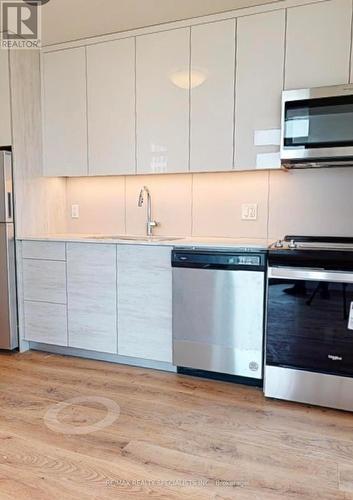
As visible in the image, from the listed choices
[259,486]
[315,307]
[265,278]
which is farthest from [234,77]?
[259,486]

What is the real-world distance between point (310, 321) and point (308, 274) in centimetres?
27

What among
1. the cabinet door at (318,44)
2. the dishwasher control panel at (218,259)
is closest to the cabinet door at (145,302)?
the dishwasher control panel at (218,259)

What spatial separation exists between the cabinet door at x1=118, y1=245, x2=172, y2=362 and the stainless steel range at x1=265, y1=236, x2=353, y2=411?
69 cm

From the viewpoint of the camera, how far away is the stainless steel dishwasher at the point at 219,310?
2.33 metres

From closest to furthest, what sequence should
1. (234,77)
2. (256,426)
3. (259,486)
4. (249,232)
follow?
(259,486) < (256,426) < (234,77) < (249,232)

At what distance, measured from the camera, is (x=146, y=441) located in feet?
6.07

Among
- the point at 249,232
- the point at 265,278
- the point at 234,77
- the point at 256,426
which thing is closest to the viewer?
the point at 256,426

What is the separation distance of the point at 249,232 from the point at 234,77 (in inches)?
42.3

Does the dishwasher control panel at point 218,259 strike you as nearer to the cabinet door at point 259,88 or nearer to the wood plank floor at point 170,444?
the cabinet door at point 259,88

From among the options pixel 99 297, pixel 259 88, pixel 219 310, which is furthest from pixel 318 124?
pixel 99 297

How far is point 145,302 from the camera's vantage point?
263 centimetres

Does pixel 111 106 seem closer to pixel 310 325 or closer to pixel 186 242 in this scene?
pixel 186 242

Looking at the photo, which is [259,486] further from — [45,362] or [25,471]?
[45,362]

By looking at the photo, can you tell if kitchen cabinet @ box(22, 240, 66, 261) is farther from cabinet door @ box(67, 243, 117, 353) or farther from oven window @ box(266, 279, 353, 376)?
oven window @ box(266, 279, 353, 376)
